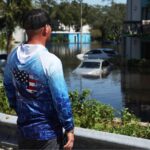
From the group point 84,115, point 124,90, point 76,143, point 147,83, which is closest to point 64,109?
point 76,143

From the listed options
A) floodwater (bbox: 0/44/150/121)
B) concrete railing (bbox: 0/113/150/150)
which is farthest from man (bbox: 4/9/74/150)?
floodwater (bbox: 0/44/150/121)

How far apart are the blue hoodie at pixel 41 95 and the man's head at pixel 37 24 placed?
0.11 m

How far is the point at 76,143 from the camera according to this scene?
6.27 meters

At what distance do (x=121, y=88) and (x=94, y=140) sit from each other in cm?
2789

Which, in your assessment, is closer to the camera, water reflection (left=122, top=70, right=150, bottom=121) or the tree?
water reflection (left=122, top=70, right=150, bottom=121)

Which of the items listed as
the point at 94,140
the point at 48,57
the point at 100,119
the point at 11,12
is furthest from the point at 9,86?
the point at 11,12

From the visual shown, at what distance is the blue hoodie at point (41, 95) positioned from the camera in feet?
13.3

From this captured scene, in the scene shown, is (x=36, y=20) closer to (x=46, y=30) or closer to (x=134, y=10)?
(x=46, y=30)

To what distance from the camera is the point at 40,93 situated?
4.12m

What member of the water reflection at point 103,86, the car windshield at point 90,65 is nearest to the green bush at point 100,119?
the water reflection at point 103,86

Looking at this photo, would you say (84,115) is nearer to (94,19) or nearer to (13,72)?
(13,72)

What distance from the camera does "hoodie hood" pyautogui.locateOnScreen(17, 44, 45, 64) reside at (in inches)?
164

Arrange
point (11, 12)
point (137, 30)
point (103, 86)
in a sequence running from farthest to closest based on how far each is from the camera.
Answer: point (137, 30)
point (11, 12)
point (103, 86)

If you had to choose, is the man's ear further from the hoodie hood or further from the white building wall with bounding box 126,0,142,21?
the white building wall with bounding box 126,0,142,21
